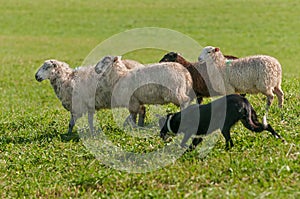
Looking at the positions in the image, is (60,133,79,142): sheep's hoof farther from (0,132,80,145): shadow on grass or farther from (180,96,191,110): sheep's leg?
(180,96,191,110): sheep's leg

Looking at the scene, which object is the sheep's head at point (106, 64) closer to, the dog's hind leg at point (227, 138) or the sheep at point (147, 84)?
the sheep at point (147, 84)

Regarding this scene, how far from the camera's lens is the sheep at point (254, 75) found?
11.0 metres

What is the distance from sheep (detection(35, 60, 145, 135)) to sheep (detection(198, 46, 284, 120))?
1.95 metres

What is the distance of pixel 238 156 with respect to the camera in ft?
24.2

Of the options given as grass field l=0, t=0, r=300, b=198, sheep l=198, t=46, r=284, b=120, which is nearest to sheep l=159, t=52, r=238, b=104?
sheep l=198, t=46, r=284, b=120

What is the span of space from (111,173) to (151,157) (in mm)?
782

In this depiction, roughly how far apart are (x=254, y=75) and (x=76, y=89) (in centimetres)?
337

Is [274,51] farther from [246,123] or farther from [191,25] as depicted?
[246,123]

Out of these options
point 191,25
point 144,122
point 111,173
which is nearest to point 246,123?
point 111,173

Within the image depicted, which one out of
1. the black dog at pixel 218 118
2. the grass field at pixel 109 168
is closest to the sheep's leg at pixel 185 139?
the black dog at pixel 218 118

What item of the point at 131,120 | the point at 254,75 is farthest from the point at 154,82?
the point at 254,75

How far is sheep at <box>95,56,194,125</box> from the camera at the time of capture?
33.0 ft

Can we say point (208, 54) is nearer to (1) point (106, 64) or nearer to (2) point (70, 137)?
(1) point (106, 64)

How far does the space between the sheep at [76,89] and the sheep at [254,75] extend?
1.95 meters
